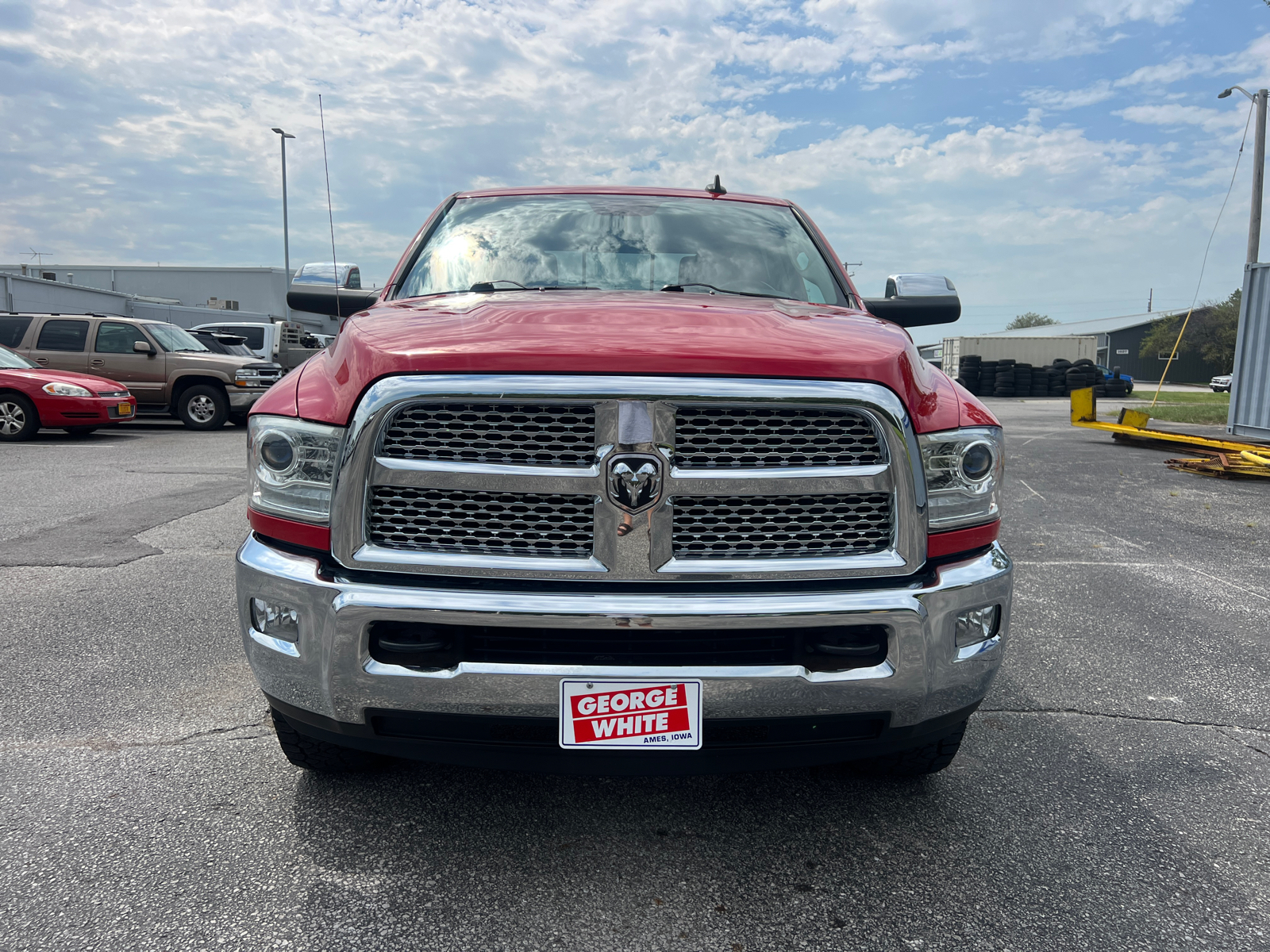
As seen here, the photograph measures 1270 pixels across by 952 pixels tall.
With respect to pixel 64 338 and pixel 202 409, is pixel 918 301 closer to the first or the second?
pixel 202 409

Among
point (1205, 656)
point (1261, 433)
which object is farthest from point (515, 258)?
point (1261, 433)

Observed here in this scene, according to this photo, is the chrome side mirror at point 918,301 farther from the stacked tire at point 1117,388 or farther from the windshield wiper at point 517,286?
the stacked tire at point 1117,388

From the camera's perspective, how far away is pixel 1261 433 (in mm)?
12047

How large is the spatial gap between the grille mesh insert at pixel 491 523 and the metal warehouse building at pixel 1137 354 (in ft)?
238

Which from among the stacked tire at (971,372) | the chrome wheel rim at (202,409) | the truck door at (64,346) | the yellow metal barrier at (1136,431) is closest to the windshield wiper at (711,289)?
the yellow metal barrier at (1136,431)

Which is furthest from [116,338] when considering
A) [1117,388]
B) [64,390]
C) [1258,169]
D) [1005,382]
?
[1117,388]

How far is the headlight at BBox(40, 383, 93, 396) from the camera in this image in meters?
11.6

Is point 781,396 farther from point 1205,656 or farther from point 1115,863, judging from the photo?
point 1205,656

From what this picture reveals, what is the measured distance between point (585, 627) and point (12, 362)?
13368mm

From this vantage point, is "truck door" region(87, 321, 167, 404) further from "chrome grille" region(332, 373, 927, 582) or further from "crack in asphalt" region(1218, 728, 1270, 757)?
"crack in asphalt" region(1218, 728, 1270, 757)

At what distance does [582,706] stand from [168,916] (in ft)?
3.47

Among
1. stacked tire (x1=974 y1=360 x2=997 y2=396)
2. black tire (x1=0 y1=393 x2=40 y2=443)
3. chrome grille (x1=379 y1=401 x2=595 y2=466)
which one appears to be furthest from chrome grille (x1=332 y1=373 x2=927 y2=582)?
stacked tire (x1=974 y1=360 x2=997 y2=396)

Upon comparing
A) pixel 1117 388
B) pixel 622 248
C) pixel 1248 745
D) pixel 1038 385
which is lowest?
pixel 1248 745

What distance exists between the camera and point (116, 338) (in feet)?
45.4
